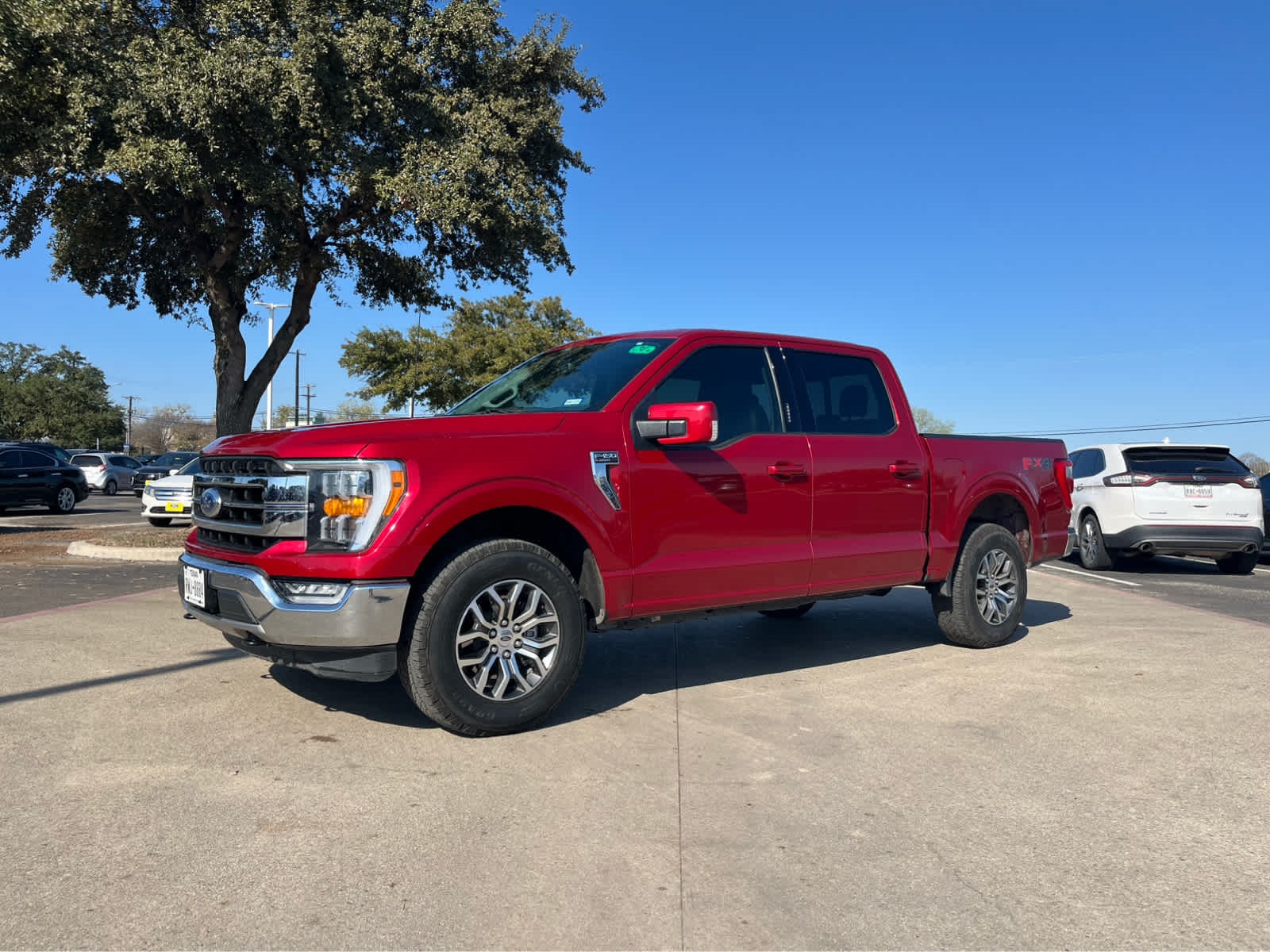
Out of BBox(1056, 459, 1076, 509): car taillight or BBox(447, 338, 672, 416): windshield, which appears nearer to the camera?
BBox(447, 338, 672, 416): windshield

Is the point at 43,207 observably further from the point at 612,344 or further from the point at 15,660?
the point at 612,344

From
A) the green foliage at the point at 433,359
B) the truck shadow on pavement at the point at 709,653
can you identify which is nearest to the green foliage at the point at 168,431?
the green foliage at the point at 433,359

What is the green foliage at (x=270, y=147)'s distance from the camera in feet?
39.5

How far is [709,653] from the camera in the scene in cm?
637

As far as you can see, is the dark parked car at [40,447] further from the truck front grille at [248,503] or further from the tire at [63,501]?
the truck front grille at [248,503]

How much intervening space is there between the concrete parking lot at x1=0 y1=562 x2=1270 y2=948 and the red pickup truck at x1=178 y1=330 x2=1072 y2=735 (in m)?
0.47

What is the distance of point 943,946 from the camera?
257 centimetres

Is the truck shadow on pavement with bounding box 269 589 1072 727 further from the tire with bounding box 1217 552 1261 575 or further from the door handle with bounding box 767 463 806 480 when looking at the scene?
the tire with bounding box 1217 552 1261 575

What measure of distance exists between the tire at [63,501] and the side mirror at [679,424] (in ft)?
69.4

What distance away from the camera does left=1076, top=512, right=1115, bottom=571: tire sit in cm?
1266

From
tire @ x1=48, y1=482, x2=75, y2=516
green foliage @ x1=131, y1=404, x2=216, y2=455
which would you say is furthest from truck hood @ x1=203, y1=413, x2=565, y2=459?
green foliage @ x1=131, y1=404, x2=216, y2=455

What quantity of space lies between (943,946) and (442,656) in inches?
90.0

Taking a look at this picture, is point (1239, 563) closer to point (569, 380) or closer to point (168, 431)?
point (569, 380)

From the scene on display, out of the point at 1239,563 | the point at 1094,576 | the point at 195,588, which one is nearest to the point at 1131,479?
the point at 1094,576
